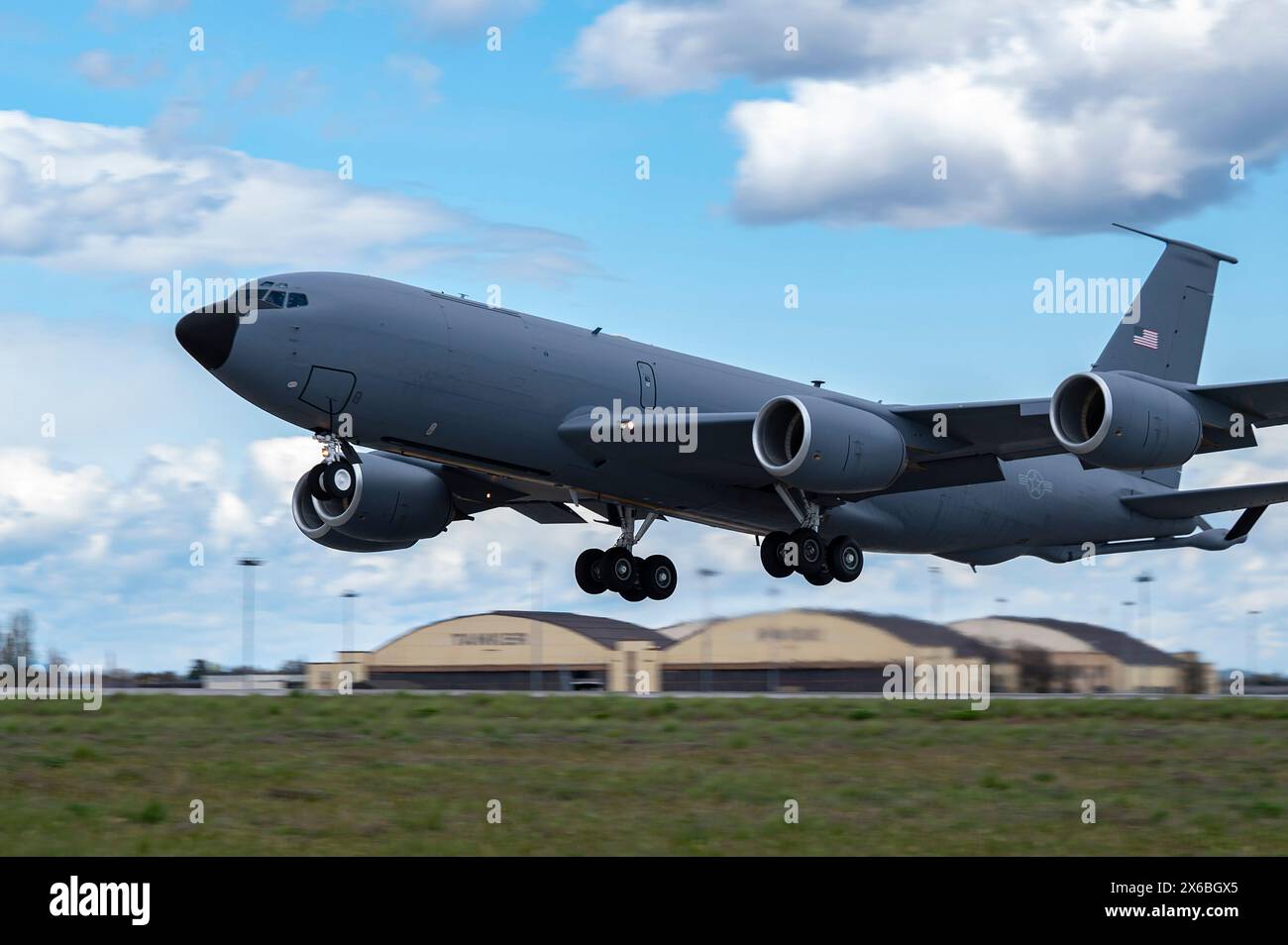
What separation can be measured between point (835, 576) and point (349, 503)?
10616 millimetres

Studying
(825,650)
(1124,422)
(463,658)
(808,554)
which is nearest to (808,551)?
(808,554)

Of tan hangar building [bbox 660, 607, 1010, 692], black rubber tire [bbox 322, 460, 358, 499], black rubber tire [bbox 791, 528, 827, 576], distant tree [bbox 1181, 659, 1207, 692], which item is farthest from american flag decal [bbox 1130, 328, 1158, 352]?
black rubber tire [bbox 322, 460, 358, 499]

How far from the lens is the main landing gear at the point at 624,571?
111 feet

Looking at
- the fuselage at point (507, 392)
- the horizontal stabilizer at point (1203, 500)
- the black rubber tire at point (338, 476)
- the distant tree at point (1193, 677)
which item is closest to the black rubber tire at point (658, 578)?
the fuselage at point (507, 392)

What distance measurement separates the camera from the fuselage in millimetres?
25828

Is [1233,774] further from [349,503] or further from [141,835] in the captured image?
[349,503]

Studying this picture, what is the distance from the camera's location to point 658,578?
34.4 meters

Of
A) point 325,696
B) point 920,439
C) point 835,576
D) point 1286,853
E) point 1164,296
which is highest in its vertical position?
point 1164,296

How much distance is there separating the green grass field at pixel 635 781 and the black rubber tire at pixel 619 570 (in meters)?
5.38

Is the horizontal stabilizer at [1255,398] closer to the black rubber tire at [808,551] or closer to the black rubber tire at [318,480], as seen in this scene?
the black rubber tire at [808,551]

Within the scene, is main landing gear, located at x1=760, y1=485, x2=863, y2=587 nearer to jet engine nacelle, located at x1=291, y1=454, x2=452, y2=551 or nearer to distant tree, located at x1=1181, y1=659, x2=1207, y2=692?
jet engine nacelle, located at x1=291, y1=454, x2=452, y2=551

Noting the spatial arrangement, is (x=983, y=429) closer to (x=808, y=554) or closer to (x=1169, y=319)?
(x=808, y=554)
